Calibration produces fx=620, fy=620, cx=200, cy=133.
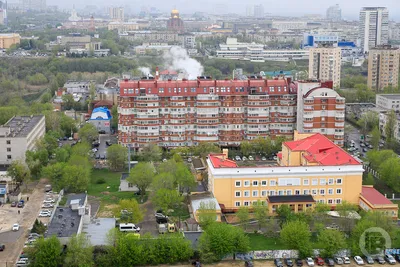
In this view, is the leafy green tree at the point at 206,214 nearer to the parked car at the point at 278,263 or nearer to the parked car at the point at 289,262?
the parked car at the point at 278,263

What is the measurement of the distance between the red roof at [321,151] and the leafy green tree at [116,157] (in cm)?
484

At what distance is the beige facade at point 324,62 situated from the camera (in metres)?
32.5

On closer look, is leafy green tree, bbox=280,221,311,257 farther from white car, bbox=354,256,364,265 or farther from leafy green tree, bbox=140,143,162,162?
leafy green tree, bbox=140,143,162,162

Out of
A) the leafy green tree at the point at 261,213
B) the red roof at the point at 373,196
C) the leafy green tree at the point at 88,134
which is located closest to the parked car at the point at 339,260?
the leafy green tree at the point at 261,213

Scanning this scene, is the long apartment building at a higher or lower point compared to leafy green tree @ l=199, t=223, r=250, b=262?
higher

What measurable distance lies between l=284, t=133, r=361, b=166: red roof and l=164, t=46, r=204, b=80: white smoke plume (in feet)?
43.6

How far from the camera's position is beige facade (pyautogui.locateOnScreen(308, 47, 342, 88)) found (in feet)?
107

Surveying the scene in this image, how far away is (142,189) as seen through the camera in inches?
617

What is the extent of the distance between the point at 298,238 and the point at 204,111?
28.9 ft

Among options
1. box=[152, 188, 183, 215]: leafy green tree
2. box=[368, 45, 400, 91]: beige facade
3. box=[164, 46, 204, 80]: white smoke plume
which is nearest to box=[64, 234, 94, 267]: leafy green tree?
box=[152, 188, 183, 215]: leafy green tree

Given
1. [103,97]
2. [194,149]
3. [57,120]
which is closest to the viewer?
[194,149]

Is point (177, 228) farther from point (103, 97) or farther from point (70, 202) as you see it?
point (103, 97)

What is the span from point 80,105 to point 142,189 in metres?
13.0

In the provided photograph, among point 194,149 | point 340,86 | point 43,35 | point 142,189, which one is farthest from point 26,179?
point 43,35
